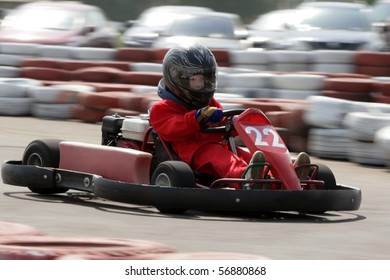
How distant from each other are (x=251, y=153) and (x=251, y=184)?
237 mm

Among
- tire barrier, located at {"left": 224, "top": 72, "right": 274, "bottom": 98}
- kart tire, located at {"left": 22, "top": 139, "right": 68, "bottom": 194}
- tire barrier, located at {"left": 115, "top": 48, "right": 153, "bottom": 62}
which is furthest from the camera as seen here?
tire barrier, located at {"left": 115, "top": 48, "right": 153, "bottom": 62}

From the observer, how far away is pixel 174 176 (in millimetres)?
6270

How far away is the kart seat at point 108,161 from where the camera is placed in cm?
667

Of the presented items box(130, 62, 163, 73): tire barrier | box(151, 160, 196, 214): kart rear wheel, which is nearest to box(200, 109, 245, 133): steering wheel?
box(151, 160, 196, 214): kart rear wheel

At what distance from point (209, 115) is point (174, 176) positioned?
19.4 inches

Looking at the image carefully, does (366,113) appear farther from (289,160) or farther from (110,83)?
(110,83)

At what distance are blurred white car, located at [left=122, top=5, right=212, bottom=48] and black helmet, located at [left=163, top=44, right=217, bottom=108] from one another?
9893 millimetres

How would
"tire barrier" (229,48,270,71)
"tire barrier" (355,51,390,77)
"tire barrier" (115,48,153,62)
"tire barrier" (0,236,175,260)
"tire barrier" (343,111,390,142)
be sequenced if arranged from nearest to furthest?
1. "tire barrier" (0,236,175,260)
2. "tire barrier" (343,111,390,142)
3. "tire barrier" (355,51,390,77)
4. "tire barrier" (229,48,270,71)
5. "tire barrier" (115,48,153,62)

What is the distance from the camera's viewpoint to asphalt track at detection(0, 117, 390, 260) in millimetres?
5277

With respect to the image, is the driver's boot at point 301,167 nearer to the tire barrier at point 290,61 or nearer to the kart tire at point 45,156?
the kart tire at point 45,156

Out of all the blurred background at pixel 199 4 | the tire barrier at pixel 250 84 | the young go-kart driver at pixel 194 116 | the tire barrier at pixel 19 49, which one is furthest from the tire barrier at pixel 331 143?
the blurred background at pixel 199 4

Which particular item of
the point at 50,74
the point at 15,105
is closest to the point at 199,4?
the point at 50,74

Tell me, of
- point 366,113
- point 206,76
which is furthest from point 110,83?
point 206,76

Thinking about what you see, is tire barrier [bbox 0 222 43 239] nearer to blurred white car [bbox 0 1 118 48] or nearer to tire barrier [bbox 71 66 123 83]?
tire barrier [bbox 71 66 123 83]
